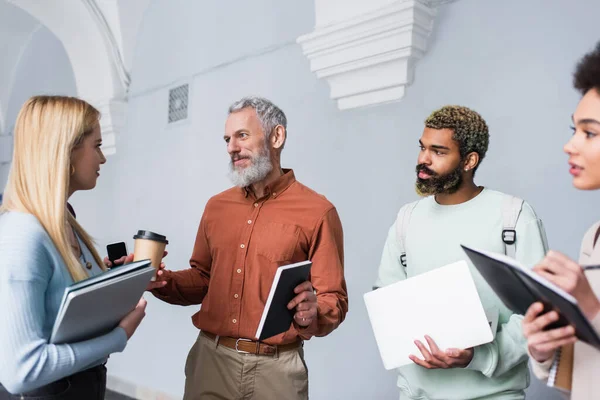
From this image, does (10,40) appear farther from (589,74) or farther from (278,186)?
(589,74)

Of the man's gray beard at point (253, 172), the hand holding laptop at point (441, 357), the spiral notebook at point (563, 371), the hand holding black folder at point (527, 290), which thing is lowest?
the hand holding laptop at point (441, 357)

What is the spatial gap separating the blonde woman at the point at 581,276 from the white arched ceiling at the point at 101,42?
4552 millimetres

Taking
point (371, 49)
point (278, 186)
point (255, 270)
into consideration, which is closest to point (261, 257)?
point (255, 270)

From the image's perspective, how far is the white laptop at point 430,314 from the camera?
1738 mm

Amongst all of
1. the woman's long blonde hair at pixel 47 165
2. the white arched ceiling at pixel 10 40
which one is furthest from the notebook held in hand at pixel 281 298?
the white arched ceiling at pixel 10 40

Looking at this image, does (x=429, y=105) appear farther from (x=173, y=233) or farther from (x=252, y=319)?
(x=173, y=233)

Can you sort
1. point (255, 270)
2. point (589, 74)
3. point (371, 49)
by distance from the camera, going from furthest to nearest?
point (371, 49), point (255, 270), point (589, 74)

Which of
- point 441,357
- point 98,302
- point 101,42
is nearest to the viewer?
point 98,302

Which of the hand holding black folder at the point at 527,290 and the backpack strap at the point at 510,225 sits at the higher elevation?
the backpack strap at the point at 510,225

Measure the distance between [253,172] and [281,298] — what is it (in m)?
0.70

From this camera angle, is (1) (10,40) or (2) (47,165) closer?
(2) (47,165)

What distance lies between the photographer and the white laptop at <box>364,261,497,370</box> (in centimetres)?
174

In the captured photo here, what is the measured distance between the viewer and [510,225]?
188cm

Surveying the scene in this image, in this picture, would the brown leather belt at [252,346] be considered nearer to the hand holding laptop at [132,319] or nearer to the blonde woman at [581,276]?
the hand holding laptop at [132,319]
